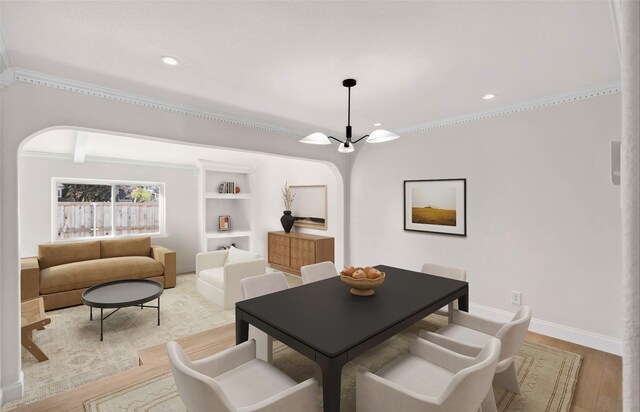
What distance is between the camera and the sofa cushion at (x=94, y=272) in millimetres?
4160

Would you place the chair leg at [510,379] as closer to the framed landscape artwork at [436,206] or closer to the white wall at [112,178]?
the framed landscape artwork at [436,206]

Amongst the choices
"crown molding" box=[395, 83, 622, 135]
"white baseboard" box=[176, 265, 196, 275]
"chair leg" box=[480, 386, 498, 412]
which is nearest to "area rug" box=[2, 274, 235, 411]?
"white baseboard" box=[176, 265, 196, 275]

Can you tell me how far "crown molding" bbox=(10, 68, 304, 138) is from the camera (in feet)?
7.89

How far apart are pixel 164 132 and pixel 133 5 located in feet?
5.24

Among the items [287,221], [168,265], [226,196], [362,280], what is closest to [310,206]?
[287,221]

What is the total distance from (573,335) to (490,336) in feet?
5.10

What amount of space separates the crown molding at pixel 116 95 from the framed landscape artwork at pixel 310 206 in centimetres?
252

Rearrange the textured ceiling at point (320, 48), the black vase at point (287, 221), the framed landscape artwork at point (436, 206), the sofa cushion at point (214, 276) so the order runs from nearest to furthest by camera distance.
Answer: the textured ceiling at point (320, 48) → the framed landscape artwork at point (436, 206) → the sofa cushion at point (214, 276) → the black vase at point (287, 221)

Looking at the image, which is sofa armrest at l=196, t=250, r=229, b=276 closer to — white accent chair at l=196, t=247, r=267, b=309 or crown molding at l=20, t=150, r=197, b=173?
white accent chair at l=196, t=247, r=267, b=309

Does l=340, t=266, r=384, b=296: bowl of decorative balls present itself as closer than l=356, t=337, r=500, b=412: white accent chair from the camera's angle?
No

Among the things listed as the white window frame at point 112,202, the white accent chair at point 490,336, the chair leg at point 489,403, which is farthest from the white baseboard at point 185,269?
the chair leg at point 489,403

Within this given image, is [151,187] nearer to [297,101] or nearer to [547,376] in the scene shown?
[297,101]

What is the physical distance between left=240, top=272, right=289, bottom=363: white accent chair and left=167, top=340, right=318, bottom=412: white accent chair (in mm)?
401

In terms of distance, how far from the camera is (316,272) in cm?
312
